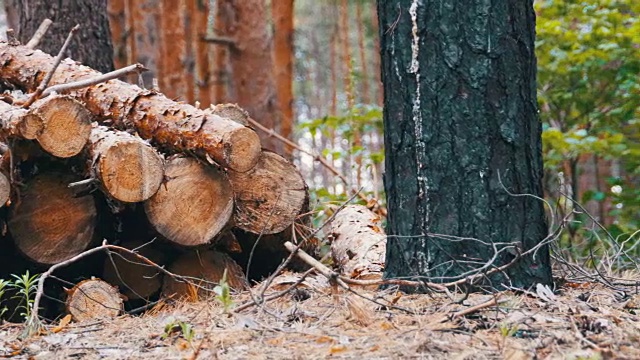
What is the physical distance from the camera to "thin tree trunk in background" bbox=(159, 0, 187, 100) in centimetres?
1057

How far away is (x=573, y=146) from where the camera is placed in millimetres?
6199

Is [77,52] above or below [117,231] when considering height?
above

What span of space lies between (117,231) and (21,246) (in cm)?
53

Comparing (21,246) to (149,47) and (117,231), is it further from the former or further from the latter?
(149,47)

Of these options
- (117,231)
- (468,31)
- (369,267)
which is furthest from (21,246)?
(468,31)

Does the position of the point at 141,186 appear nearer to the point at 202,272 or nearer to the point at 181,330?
the point at 202,272

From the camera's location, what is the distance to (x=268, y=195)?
4594 mm

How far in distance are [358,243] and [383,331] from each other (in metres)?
1.91

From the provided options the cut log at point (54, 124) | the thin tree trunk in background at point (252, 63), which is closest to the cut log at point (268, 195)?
the cut log at point (54, 124)

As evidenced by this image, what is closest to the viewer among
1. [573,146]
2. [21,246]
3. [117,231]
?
[21,246]

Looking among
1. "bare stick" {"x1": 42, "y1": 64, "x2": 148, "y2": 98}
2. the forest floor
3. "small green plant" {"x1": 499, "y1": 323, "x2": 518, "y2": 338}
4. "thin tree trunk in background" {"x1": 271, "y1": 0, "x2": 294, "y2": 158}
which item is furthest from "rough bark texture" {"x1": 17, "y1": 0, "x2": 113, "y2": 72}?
"thin tree trunk in background" {"x1": 271, "y1": 0, "x2": 294, "y2": 158}

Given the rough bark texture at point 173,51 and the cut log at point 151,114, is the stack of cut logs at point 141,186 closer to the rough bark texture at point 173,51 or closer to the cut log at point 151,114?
the cut log at point 151,114

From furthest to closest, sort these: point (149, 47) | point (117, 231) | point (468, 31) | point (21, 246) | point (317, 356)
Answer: point (149, 47), point (117, 231), point (21, 246), point (468, 31), point (317, 356)

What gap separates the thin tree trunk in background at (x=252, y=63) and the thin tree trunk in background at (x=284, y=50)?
2798mm
